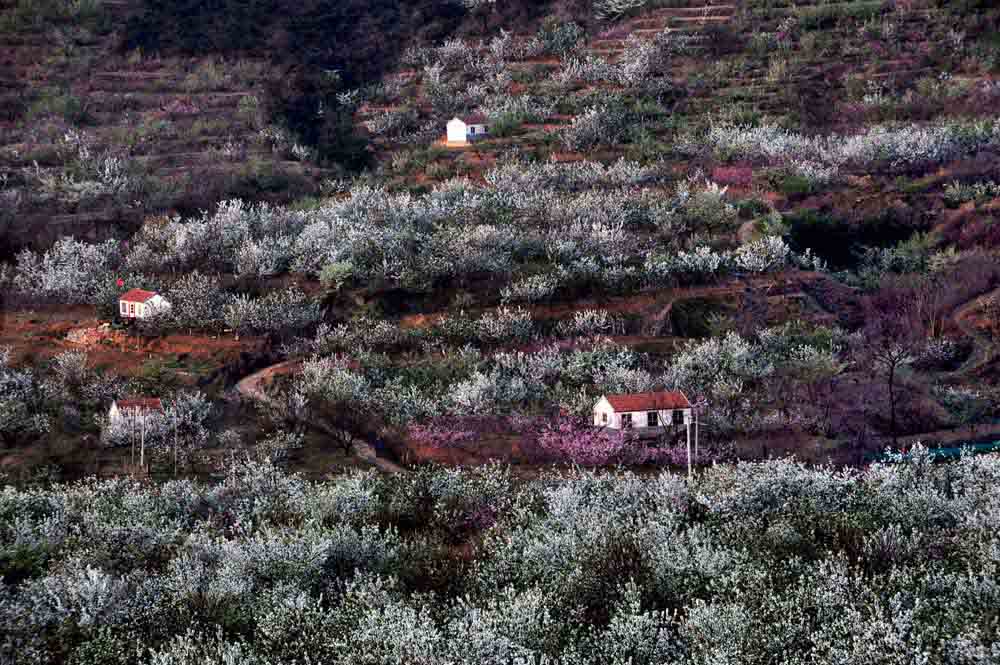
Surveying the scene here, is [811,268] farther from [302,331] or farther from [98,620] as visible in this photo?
[98,620]

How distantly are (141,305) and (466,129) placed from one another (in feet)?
69.1

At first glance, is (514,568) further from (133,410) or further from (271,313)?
(271,313)

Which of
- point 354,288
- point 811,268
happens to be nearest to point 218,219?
point 354,288

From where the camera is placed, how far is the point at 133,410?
25.3m

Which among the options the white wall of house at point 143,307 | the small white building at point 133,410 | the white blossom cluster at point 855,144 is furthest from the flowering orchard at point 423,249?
the small white building at point 133,410

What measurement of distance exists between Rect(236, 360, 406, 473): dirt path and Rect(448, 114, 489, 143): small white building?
70.6 feet

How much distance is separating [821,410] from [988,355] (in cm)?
667

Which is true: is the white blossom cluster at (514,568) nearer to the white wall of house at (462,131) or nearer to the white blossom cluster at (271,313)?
the white blossom cluster at (271,313)


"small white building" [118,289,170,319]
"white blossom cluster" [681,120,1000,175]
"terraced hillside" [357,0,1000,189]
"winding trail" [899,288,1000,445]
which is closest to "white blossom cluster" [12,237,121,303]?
"small white building" [118,289,170,319]

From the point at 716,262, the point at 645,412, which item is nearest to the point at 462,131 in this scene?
the point at 716,262

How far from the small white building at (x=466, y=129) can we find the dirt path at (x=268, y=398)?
2152 centimetres

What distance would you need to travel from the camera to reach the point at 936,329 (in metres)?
31.2

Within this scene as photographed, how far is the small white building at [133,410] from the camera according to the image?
992 inches

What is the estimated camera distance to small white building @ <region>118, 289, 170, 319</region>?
3091 centimetres
